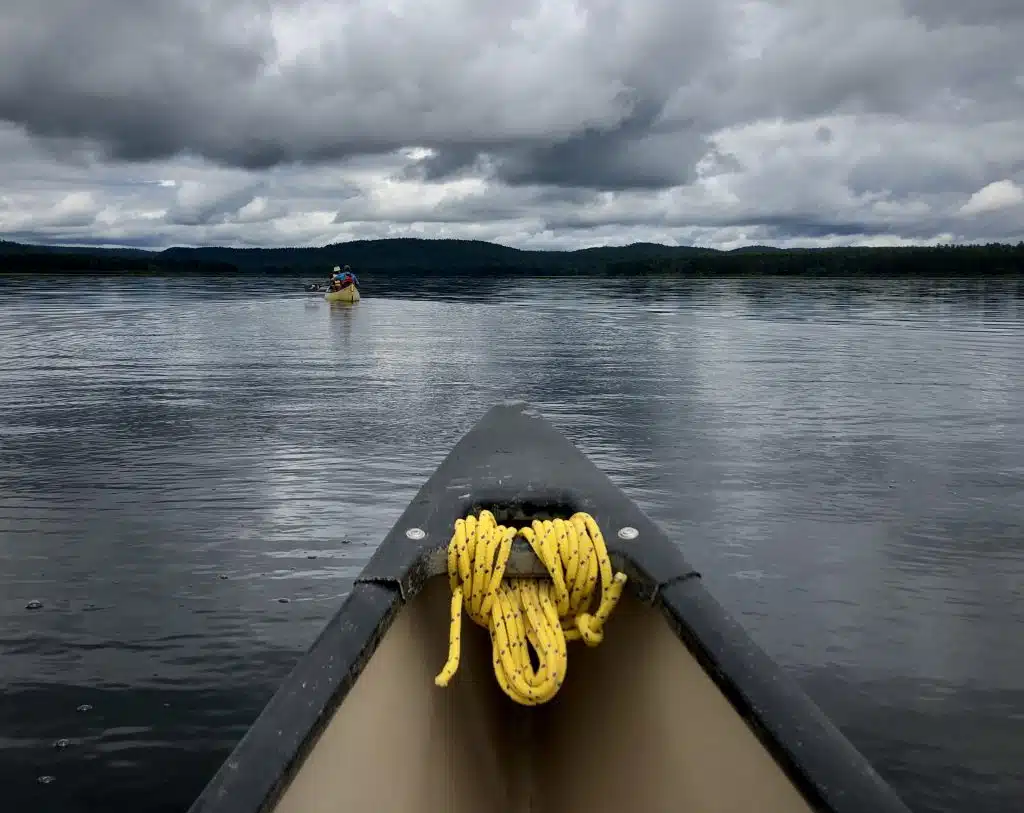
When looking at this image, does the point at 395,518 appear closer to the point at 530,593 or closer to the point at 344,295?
the point at 530,593

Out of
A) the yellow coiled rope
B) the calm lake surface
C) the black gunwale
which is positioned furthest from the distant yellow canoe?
the yellow coiled rope

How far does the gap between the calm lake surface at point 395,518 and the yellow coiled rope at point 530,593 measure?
0.65 meters

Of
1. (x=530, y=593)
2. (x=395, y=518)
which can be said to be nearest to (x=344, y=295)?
(x=395, y=518)

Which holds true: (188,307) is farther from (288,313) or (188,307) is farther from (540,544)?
(540,544)

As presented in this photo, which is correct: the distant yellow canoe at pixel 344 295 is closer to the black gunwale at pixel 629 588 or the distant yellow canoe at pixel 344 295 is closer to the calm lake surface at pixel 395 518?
the calm lake surface at pixel 395 518

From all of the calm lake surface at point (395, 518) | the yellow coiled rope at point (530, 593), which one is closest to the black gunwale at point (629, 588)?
the yellow coiled rope at point (530, 593)

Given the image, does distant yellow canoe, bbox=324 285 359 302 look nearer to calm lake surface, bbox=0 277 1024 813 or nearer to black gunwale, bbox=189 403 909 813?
calm lake surface, bbox=0 277 1024 813

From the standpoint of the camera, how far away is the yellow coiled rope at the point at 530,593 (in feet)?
12.3

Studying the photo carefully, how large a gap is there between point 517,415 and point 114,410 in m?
13.4

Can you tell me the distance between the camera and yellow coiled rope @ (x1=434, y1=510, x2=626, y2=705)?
12.3 feet

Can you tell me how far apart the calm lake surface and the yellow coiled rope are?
0.65 meters

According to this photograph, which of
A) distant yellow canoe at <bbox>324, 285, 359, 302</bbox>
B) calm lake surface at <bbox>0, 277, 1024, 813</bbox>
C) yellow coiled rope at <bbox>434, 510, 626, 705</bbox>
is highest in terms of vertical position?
distant yellow canoe at <bbox>324, 285, 359, 302</bbox>

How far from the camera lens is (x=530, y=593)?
400cm

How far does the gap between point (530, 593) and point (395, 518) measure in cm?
609
